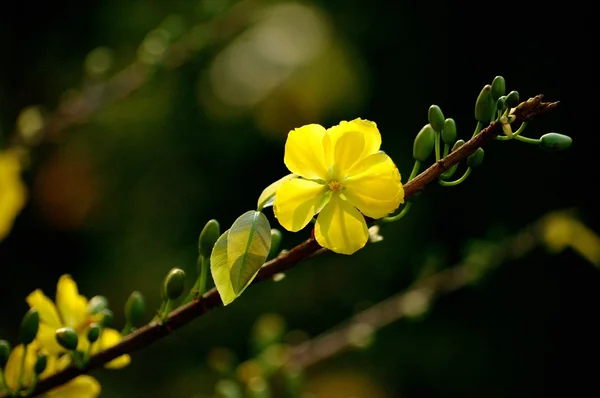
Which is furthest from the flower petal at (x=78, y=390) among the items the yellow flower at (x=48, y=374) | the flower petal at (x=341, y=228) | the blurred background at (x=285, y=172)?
A: the blurred background at (x=285, y=172)

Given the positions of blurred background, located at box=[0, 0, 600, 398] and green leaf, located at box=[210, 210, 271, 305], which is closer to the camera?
green leaf, located at box=[210, 210, 271, 305]

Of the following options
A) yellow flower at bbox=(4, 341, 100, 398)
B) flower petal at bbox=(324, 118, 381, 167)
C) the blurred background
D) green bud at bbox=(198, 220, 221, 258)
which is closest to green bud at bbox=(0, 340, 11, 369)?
yellow flower at bbox=(4, 341, 100, 398)

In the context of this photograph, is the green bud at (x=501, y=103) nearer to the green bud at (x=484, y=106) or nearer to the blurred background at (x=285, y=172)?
the green bud at (x=484, y=106)

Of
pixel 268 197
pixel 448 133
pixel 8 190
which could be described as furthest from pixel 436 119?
pixel 8 190

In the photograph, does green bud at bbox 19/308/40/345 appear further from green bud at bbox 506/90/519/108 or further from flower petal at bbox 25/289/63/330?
green bud at bbox 506/90/519/108

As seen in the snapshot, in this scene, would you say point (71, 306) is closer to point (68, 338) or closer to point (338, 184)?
point (68, 338)

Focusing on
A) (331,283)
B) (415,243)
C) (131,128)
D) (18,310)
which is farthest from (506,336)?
(18,310)

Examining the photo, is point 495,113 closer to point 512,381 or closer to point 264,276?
point 264,276

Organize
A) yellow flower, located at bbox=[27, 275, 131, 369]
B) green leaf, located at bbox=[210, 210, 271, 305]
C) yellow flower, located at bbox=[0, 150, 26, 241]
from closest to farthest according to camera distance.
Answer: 1. green leaf, located at bbox=[210, 210, 271, 305]
2. yellow flower, located at bbox=[27, 275, 131, 369]
3. yellow flower, located at bbox=[0, 150, 26, 241]
